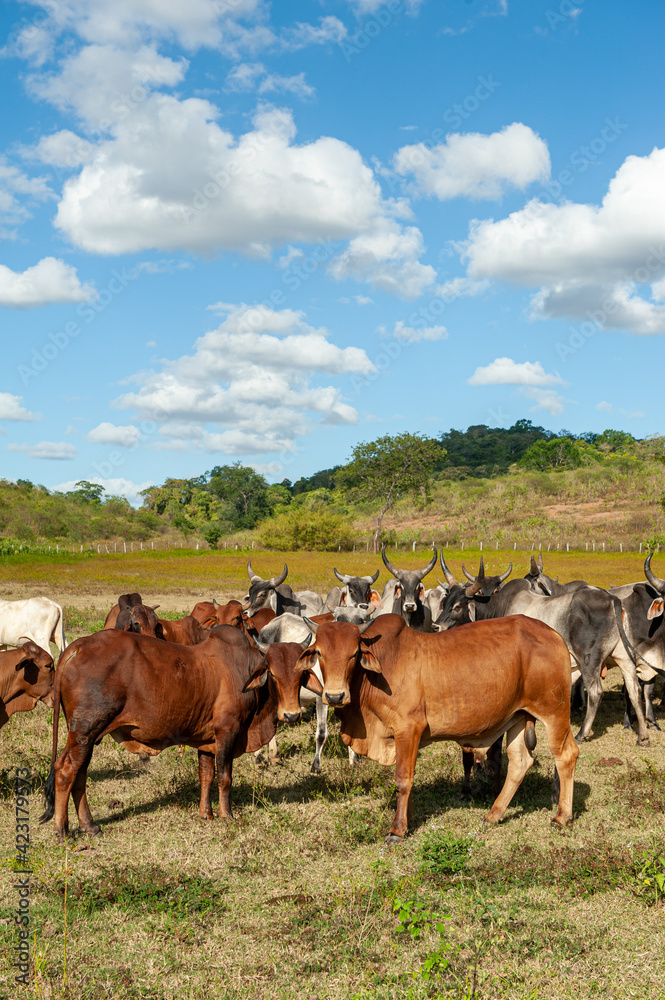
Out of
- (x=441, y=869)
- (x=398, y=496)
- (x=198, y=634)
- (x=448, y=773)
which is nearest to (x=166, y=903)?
(x=441, y=869)

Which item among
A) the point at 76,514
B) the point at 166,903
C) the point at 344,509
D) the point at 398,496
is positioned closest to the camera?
the point at 166,903

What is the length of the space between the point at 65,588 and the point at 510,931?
80.2 ft

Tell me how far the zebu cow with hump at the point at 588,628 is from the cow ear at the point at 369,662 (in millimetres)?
3714

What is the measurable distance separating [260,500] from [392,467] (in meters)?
31.6

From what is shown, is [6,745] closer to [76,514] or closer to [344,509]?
[76,514]

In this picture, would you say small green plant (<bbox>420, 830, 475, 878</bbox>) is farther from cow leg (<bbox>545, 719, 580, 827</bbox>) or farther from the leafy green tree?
the leafy green tree

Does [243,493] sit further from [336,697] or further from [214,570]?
[336,697]

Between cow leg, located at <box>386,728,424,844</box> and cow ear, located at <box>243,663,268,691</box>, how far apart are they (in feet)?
4.28

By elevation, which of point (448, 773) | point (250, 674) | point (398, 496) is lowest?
point (448, 773)

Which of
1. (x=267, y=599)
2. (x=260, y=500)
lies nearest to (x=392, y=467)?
(x=260, y=500)

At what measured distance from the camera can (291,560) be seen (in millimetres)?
41000

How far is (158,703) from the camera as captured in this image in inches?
233

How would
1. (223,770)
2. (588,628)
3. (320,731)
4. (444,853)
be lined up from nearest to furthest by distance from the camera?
(444,853) < (223,770) < (320,731) < (588,628)

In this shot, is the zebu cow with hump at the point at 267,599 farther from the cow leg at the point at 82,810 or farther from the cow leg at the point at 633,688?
the cow leg at the point at 82,810
